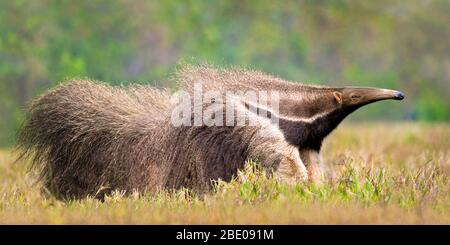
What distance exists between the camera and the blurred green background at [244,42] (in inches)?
690

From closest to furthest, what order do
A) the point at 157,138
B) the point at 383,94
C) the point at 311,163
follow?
the point at 383,94 → the point at 311,163 → the point at 157,138

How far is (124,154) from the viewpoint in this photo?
635 cm

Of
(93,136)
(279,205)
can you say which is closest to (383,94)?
(279,205)

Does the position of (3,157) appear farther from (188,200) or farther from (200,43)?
(200,43)

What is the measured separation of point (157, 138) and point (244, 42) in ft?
64.0

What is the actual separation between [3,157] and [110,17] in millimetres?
10062

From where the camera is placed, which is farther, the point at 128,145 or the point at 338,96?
the point at 128,145

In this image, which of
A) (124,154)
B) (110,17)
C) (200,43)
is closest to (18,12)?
(110,17)

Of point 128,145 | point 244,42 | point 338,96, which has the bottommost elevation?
point 128,145

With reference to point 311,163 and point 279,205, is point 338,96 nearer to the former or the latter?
point 311,163

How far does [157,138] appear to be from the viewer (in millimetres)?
6227

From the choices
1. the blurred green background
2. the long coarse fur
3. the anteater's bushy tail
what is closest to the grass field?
the long coarse fur

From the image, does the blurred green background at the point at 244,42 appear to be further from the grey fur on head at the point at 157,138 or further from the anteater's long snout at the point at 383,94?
the anteater's long snout at the point at 383,94

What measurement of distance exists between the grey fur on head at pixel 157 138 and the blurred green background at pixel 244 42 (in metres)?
8.11
